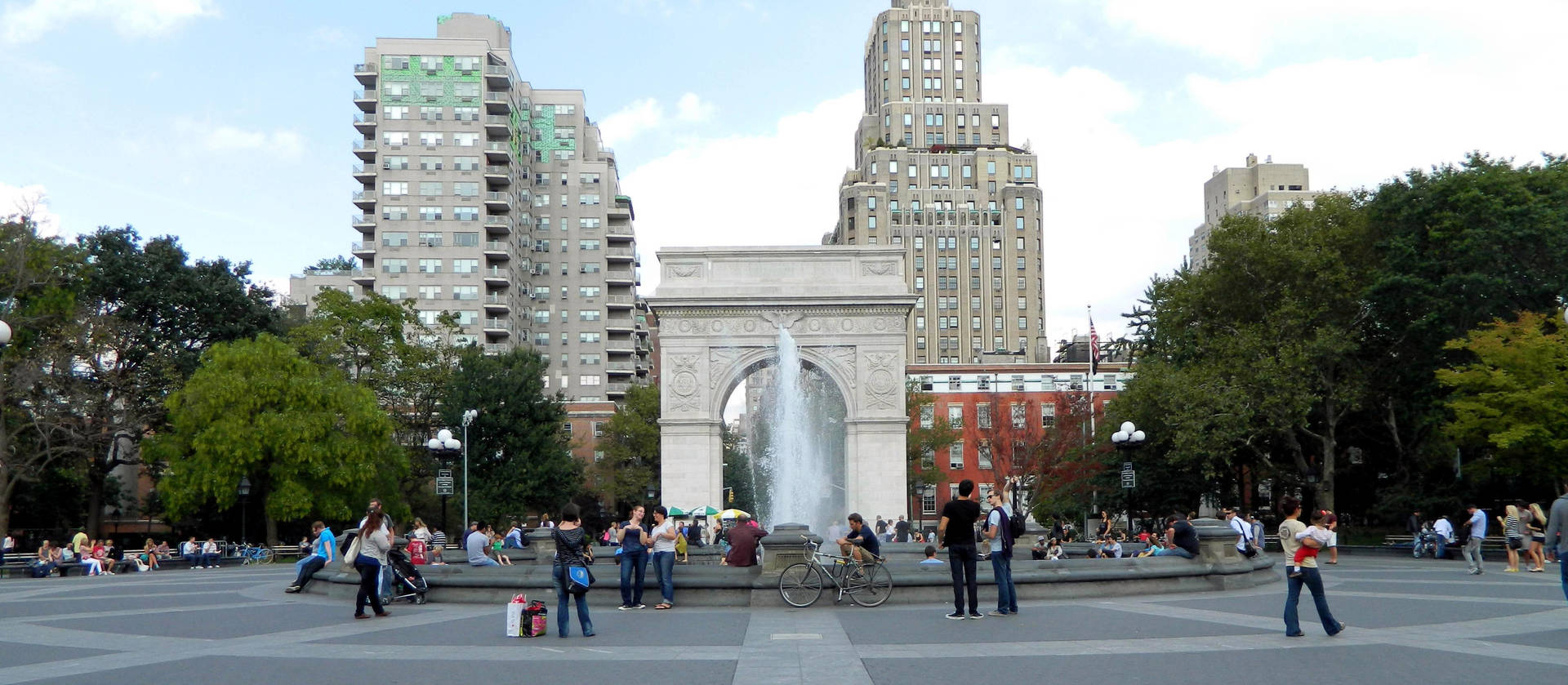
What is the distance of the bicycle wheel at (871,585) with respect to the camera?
52.9 feet

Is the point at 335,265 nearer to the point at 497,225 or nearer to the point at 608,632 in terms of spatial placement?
the point at 497,225

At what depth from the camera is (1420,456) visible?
4147cm

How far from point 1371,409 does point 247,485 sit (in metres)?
38.5


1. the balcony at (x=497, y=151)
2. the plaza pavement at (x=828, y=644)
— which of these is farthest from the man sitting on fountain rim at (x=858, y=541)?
the balcony at (x=497, y=151)

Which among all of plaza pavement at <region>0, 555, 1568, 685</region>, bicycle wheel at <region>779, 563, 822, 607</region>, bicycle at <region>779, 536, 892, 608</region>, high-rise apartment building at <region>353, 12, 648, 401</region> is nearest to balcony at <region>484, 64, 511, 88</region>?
high-rise apartment building at <region>353, 12, 648, 401</region>

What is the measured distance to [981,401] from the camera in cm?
7025

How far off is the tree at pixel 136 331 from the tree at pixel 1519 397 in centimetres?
3948

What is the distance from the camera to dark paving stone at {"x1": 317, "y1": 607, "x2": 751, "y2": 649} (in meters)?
12.6

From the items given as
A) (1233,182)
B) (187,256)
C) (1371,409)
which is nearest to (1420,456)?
(1371,409)

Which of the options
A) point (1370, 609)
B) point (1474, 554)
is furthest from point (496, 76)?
point (1370, 609)

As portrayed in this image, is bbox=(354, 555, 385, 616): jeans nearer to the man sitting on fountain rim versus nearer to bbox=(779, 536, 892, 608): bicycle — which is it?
bbox=(779, 536, 892, 608): bicycle

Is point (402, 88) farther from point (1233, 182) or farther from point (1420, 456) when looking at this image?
point (1233, 182)

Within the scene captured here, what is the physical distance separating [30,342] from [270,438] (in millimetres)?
8262

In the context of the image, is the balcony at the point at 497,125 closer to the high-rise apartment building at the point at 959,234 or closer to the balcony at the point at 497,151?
the balcony at the point at 497,151
